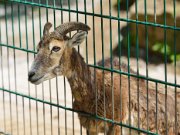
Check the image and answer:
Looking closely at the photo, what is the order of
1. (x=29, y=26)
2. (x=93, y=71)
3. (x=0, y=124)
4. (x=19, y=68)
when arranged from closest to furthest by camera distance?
(x=93, y=71), (x=0, y=124), (x=19, y=68), (x=29, y=26)

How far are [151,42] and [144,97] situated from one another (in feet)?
18.6

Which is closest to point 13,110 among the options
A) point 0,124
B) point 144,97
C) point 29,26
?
point 0,124

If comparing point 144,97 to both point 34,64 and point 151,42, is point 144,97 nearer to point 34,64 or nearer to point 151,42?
point 34,64

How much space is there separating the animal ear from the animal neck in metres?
0.15

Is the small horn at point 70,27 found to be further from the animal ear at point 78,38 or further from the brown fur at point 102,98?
the brown fur at point 102,98

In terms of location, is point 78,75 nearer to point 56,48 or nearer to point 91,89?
point 91,89

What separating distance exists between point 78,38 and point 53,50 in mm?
305

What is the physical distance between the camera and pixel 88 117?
25.0ft

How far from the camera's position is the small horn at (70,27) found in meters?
7.16

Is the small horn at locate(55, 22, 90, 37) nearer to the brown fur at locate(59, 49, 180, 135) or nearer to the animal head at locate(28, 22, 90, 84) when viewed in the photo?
Answer: the animal head at locate(28, 22, 90, 84)

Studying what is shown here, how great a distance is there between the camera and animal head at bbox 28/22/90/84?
23.6 ft

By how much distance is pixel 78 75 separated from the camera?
7.57 meters

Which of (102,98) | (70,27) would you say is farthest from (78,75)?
(70,27)

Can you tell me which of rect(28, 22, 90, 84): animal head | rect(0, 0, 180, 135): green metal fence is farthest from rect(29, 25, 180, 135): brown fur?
rect(0, 0, 180, 135): green metal fence
